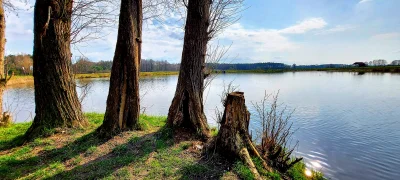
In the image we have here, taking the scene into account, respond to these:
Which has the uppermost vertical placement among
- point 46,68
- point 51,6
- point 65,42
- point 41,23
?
point 51,6

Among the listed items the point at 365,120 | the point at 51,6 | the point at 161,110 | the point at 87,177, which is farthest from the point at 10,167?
the point at 365,120

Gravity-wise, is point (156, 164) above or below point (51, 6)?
below

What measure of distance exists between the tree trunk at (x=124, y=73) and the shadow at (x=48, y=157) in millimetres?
389

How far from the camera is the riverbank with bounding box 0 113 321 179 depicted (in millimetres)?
4094

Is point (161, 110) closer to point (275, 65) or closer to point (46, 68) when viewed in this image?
point (46, 68)

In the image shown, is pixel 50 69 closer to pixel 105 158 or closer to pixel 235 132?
pixel 105 158

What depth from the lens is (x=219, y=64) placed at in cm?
755

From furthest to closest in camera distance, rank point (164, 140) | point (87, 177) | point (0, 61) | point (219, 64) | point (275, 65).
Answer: point (275, 65), point (0, 61), point (219, 64), point (164, 140), point (87, 177)

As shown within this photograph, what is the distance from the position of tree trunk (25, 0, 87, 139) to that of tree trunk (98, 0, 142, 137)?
4.06 ft

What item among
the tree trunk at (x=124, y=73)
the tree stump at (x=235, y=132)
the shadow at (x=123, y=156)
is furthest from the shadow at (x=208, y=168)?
the tree trunk at (x=124, y=73)

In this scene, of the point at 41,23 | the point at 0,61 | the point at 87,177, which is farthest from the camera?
the point at 0,61

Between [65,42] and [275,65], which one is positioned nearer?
[65,42]

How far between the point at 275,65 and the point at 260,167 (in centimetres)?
11921

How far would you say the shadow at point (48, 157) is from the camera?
14.0ft
